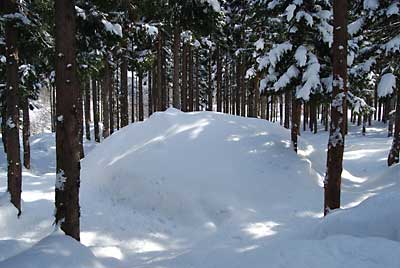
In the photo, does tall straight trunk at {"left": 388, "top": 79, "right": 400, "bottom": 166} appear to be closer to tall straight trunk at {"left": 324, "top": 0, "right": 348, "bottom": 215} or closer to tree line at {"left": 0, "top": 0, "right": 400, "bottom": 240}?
tree line at {"left": 0, "top": 0, "right": 400, "bottom": 240}

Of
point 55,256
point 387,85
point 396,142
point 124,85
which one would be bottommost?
point 55,256

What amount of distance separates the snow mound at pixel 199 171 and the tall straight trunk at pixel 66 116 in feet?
13.4

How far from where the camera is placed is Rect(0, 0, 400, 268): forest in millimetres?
5496

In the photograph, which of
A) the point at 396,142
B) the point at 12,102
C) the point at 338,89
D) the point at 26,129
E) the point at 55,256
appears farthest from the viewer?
the point at 26,129

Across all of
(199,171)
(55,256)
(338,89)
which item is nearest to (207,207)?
(199,171)

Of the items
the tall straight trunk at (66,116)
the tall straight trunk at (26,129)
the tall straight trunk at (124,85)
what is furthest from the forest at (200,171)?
the tall straight trunk at (124,85)

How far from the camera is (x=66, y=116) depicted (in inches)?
234

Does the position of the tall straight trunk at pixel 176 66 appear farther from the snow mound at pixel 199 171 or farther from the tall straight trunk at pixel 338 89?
the tall straight trunk at pixel 338 89

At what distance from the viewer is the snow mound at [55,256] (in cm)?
449

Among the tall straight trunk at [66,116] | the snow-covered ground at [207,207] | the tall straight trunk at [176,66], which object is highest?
the tall straight trunk at [176,66]

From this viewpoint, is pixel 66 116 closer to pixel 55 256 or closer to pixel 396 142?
pixel 55 256

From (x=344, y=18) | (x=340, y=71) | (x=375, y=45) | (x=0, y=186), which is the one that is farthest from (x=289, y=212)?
(x=0, y=186)

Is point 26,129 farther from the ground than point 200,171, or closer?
farther from the ground

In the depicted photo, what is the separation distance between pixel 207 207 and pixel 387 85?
8057mm
